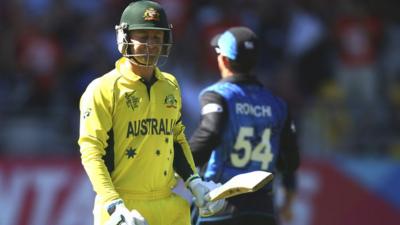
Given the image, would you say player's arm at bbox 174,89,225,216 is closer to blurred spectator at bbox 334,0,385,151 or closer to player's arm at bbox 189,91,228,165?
player's arm at bbox 189,91,228,165

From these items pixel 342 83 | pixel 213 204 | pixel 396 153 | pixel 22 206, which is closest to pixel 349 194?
pixel 396 153

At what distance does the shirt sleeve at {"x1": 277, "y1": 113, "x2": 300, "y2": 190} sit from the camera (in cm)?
745

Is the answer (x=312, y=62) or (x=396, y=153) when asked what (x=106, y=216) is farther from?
(x=312, y=62)

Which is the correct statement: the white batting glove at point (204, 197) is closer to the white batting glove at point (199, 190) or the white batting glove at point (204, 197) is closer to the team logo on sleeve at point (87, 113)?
the white batting glove at point (199, 190)

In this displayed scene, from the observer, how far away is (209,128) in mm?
7062

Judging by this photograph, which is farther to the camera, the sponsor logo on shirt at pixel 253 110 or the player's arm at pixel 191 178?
the sponsor logo on shirt at pixel 253 110

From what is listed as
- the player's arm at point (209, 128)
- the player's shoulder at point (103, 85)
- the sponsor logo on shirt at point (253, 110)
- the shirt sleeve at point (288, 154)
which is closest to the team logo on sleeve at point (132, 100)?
the player's shoulder at point (103, 85)

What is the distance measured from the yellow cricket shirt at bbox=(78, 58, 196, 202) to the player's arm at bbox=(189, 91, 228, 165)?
0.99m

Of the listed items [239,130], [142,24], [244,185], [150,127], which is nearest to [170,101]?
[150,127]

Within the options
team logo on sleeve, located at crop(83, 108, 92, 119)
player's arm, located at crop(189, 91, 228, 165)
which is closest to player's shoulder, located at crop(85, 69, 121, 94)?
team logo on sleeve, located at crop(83, 108, 92, 119)

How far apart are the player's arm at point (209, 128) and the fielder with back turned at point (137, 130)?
39.0 inches

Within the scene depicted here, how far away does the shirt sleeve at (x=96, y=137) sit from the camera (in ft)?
18.2

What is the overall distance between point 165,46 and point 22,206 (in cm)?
566

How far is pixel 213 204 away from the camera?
19.6 feet
